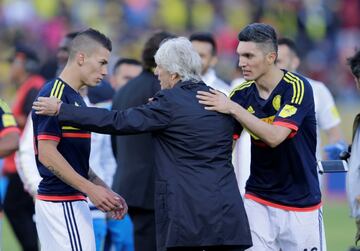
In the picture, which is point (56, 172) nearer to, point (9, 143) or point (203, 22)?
point (9, 143)

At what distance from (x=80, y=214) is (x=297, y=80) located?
1.78 m

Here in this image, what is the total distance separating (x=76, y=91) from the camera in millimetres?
6629

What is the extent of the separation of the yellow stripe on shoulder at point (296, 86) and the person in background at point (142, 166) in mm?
1871

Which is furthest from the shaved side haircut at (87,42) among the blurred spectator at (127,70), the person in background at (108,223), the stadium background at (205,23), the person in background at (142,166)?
the stadium background at (205,23)

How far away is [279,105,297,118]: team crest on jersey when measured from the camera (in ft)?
21.5

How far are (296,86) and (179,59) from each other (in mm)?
941

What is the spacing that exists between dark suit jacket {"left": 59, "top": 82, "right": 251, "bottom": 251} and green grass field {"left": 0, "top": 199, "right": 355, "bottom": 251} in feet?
20.9

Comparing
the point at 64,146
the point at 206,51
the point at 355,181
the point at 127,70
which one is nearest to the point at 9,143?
the point at 64,146

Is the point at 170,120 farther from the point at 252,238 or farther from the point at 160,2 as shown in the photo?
the point at 160,2

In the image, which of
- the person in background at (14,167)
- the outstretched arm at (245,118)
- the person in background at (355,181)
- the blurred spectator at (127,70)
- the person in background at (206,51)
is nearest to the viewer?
the outstretched arm at (245,118)

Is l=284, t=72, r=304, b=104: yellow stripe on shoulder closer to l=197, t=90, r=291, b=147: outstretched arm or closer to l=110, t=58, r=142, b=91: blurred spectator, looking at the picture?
l=197, t=90, r=291, b=147: outstretched arm

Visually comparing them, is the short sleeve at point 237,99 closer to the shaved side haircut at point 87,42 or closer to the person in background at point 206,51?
the shaved side haircut at point 87,42

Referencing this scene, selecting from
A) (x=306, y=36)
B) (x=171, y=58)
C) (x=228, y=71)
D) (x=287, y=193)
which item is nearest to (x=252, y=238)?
(x=287, y=193)

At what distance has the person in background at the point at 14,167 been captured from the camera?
34.1ft
